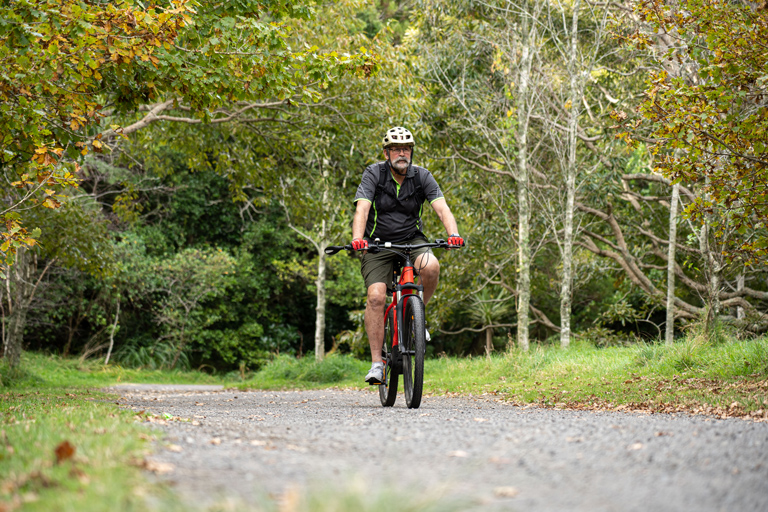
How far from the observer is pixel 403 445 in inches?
126

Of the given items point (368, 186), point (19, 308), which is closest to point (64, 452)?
point (368, 186)

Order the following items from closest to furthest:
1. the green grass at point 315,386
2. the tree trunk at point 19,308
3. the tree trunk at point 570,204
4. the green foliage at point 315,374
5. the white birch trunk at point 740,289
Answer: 1. the green grass at point 315,386
2. the tree trunk at point 570,204
3. the tree trunk at point 19,308
4. the white birch trunk at point 740,289
5. the green foliage at point 315,374

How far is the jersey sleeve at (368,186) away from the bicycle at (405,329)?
41cm

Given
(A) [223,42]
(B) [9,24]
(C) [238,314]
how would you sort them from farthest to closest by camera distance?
(C) [238,314]
(A) [223,42]
(B) [9,24]

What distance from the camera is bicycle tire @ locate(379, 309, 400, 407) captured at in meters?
6.11

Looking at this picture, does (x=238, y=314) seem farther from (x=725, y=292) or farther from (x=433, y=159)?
(x=725, y=292)

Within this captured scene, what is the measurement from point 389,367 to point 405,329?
0.41 metres

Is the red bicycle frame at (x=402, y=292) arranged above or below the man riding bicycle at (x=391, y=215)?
below

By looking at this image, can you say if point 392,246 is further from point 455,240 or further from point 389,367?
point 389,367

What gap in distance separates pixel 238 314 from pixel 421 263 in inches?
695

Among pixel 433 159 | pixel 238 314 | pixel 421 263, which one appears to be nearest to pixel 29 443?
pixel 421 263

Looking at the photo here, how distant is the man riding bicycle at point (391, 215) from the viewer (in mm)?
6234

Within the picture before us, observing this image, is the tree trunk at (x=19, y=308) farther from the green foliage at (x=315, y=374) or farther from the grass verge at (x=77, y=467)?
the grass verge at (x=77, y=467)

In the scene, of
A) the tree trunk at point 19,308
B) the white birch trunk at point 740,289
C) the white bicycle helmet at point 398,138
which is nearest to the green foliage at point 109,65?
the white bicycle helmet at point 398,138
